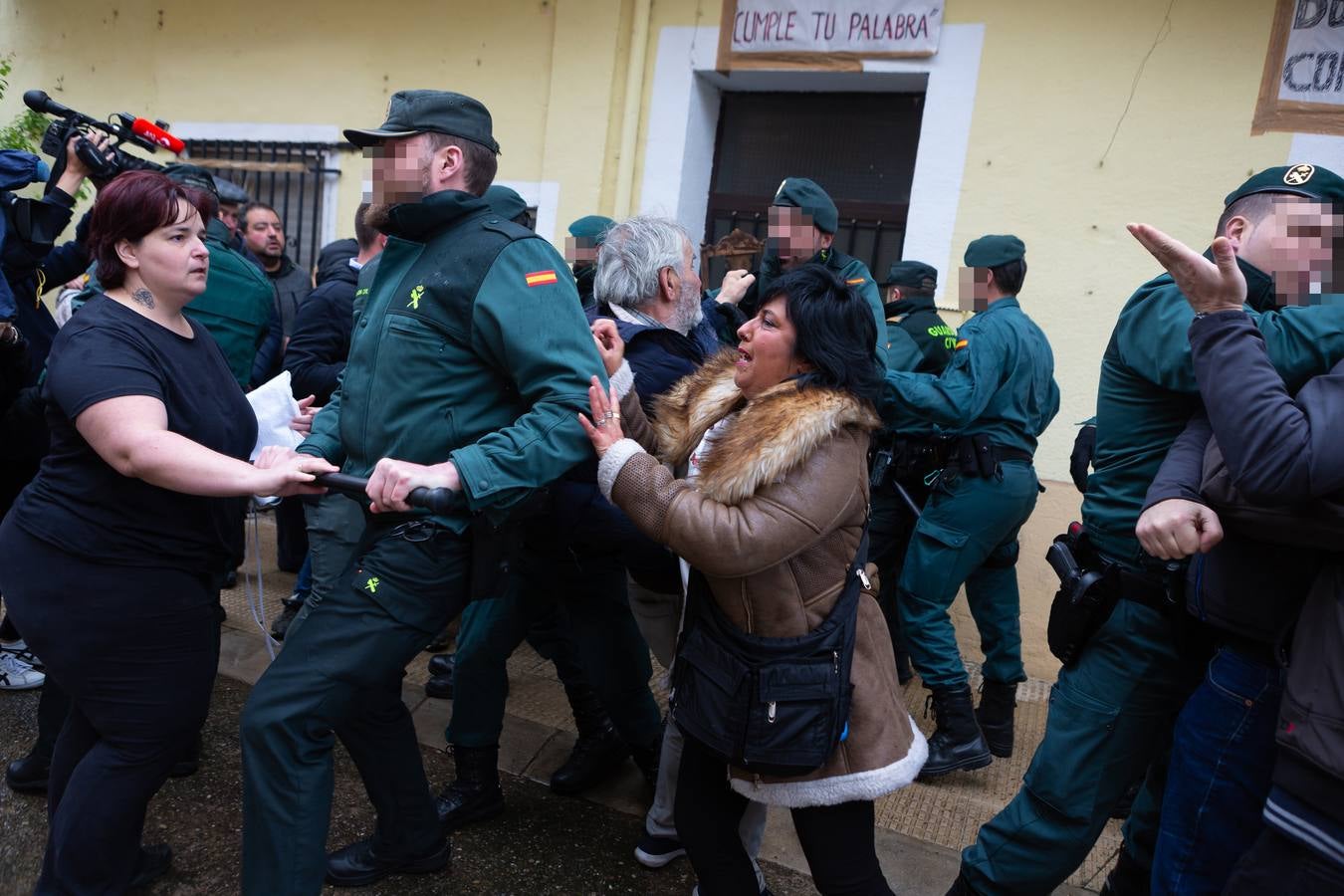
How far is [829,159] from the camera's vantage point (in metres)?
5.79

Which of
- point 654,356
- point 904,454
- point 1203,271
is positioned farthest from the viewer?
point 904,454

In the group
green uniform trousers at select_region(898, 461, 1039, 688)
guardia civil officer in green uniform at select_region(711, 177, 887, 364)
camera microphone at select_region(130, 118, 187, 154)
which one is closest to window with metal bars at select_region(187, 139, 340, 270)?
camera microphone at select_region(130, 118, 187, 154)

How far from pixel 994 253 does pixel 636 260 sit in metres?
1.79

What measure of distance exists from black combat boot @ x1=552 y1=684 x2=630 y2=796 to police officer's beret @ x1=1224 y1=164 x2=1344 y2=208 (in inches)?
95.9

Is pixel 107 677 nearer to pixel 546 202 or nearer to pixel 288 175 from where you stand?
pixel 546 202

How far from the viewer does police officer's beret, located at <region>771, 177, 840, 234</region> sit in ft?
12.4

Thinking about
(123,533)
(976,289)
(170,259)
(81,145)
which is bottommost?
(123,533)

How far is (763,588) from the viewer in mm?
2068

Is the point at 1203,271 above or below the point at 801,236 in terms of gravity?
below

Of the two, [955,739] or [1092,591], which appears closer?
[1092,591]

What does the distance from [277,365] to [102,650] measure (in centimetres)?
310

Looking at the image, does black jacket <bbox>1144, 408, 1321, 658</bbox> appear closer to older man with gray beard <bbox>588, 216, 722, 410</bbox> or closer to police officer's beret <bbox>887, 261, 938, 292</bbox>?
older man with gray beard <bbox>588, 216, 722, 410</bbox>

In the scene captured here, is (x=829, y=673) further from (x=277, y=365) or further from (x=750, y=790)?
(x=277, y=365)

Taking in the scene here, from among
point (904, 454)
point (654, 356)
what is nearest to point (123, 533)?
point (654, 356)
